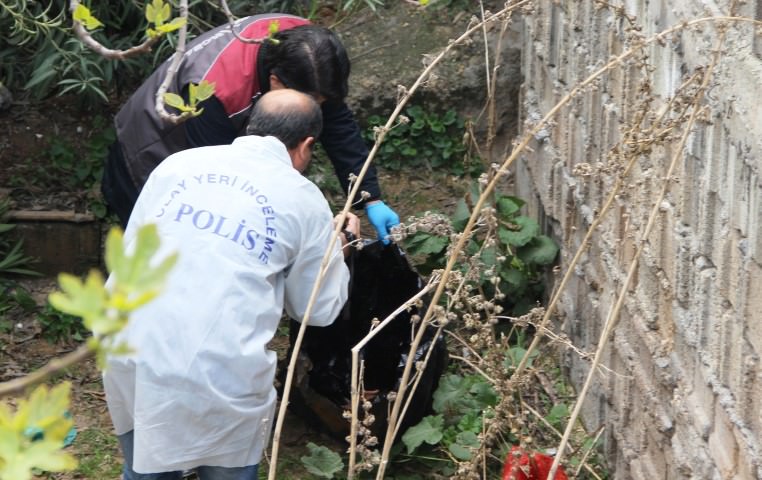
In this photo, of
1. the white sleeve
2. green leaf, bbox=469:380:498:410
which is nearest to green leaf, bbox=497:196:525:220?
green leaf, bbox=469:380:498:410

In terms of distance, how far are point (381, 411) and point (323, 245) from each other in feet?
3.34

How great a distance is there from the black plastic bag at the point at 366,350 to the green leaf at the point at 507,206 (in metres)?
0.75

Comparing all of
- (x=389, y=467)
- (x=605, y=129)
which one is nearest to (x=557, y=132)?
(x=605, y=129)

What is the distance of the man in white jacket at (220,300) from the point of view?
9.56 feet

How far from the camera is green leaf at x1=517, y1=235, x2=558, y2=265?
14.9ft

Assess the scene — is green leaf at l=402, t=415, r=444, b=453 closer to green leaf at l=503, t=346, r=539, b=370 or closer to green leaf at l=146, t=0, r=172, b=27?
green leaf at l=503, t=346, r=539, b=370

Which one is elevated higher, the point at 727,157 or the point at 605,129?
the point at 727,157

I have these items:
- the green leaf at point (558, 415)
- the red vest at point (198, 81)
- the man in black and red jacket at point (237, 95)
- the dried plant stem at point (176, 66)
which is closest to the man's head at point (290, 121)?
the man in black and red jacket at point (237, 95)

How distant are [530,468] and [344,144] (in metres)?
1.35

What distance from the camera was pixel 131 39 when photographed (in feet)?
17.3

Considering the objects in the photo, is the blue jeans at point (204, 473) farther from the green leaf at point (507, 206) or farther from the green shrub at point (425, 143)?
the green shrub at point (425, 143)

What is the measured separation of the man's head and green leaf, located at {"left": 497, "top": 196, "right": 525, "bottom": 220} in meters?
1.60

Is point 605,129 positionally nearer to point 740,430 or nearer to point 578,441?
point 578,441

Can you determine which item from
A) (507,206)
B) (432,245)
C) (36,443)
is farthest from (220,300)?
(507,206)
